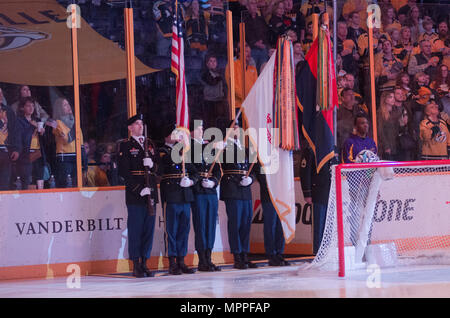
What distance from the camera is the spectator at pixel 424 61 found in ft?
32.1

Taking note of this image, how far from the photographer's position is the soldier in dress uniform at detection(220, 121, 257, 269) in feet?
26.4

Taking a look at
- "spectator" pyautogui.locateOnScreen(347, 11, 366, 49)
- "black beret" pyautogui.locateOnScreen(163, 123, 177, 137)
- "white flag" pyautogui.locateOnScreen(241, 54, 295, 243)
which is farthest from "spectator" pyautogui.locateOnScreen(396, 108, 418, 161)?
"black beret" pyautogui.locateOnScreen(163, 123, 177, 137)

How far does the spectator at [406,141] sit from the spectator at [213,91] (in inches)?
97.6

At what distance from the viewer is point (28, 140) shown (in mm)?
8312

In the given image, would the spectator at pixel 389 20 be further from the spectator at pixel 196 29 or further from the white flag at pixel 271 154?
the spectator at pixel 196 29

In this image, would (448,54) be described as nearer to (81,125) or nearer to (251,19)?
(251,19)

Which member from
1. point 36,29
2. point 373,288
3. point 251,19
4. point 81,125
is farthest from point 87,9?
point 373,288

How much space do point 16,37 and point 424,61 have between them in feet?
18.1

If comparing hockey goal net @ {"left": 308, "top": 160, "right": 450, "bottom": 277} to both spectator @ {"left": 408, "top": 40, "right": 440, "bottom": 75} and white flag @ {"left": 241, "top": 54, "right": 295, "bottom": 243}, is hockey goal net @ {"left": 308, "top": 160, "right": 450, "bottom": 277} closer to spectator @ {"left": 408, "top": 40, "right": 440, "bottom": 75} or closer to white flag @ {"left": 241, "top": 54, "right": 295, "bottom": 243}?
white flag @ {"left": 241, "top": 54, "right": 295, "bottom": 243}

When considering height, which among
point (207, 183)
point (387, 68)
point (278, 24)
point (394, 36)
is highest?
point (278, 24)

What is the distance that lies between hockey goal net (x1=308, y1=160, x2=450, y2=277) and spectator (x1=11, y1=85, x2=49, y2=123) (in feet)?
11.7

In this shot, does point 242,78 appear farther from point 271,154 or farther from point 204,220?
point 204,220

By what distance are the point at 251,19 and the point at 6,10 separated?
3255 mm

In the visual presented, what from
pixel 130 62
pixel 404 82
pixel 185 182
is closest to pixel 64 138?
pixel 130 62
